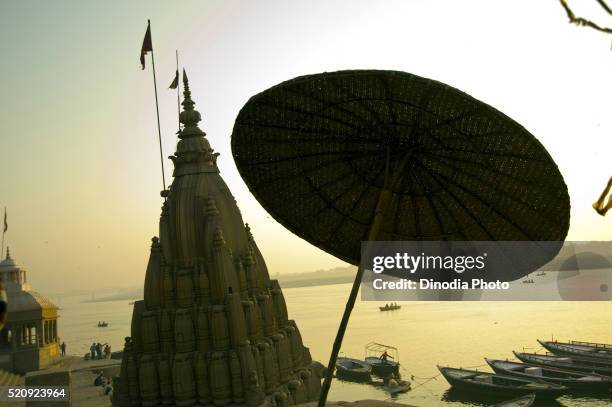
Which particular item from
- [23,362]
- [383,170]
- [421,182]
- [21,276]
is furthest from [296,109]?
[21,276]

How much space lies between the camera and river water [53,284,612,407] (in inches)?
2825

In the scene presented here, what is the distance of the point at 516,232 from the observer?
10.7 metres

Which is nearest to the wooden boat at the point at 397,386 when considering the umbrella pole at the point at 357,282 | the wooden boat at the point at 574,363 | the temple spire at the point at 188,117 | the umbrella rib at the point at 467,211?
the wooden boat at the point at 574,363

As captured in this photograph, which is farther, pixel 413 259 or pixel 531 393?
pixel 531 393

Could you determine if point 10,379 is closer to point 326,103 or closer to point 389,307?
point 326,103

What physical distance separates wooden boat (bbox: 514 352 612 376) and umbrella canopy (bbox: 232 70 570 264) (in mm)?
63426

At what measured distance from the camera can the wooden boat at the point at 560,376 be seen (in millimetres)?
60781

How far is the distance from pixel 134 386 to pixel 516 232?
66.0 feet

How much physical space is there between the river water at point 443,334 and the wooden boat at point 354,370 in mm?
1257

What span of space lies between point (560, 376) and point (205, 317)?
51663 millimetres

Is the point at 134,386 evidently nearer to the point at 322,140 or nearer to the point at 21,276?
the point at 322,140

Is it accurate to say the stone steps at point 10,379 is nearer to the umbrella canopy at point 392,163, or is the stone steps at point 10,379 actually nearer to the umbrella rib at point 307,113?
the umbrella canopy at point 392,163

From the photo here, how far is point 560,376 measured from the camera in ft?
210

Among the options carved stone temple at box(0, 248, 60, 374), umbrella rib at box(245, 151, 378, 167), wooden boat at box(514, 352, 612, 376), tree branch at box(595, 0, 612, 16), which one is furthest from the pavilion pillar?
wooden boat at box(514, 352, 612, 376)
